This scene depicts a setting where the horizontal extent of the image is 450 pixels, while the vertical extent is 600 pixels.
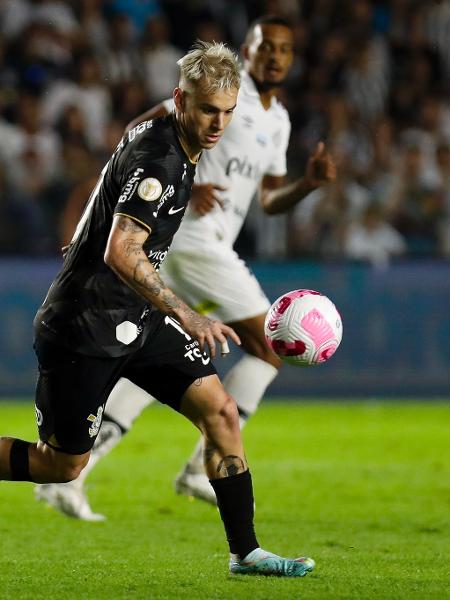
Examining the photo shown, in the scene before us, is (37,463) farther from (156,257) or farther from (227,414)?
(156,257)

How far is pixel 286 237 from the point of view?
13289mm

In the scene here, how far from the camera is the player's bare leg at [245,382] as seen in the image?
25.5 feet

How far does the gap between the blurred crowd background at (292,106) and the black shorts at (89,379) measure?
7.06 metres

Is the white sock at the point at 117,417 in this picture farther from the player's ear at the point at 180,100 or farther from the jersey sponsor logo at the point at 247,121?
the player's ear at the point at 180,100

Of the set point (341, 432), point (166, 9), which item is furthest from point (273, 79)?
point (166, 9)

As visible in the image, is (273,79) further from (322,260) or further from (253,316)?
(322,260)

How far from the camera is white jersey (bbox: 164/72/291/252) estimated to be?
26.1 feet

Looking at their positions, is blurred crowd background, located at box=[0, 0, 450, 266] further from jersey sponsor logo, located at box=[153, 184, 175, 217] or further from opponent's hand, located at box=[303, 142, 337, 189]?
jersey sponsor logo, located at box=[153, 184, 175, 217]

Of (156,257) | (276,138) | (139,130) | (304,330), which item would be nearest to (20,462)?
(156,257)

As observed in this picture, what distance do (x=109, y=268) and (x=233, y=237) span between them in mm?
2744

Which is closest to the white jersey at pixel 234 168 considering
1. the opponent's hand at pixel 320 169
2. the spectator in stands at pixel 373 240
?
the opponent's hand at pixel 320 169

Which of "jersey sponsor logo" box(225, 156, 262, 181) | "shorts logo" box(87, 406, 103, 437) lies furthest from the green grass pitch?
"jersey sponsor logo" box(225, 156, 262, 181)

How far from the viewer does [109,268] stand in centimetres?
550

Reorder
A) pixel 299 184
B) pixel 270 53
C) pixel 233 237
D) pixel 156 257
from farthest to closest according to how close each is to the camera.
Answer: pixel 233 237, pixel 270 53, pixel 299 184, pixel 156 257
